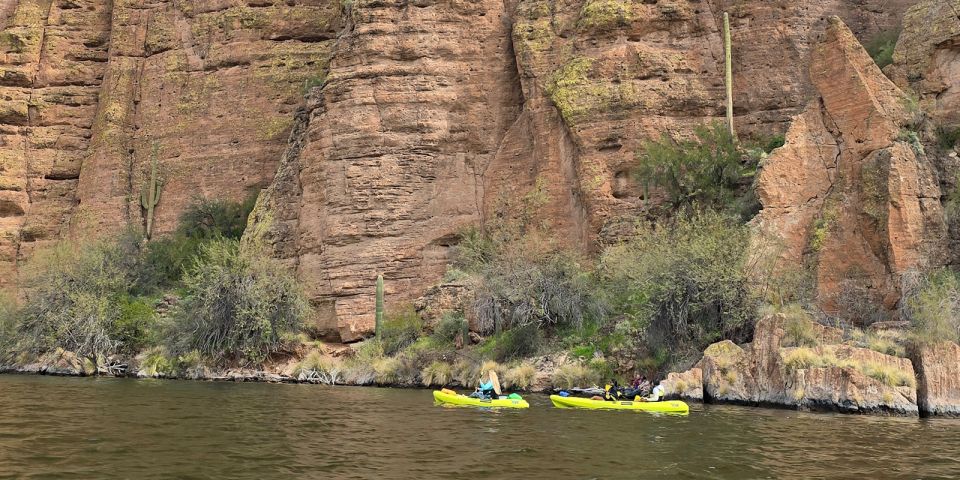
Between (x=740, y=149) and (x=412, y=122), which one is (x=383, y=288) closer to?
(x=412, y=122)

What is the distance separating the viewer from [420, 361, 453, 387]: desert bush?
87.6 feet

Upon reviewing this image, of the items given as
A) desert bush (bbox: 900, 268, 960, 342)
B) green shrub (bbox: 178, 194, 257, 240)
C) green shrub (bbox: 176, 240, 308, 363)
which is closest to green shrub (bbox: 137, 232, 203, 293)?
green shrub (bbox: 178, 194, 257, 240)

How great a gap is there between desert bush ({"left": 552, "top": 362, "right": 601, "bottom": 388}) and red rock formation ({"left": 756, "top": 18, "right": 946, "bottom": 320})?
6.15 m

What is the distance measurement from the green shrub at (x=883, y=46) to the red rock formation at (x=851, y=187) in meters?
3.69

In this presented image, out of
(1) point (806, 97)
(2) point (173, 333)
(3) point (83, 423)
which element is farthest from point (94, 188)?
(1) point (806, 97)

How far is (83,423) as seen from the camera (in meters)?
16.6

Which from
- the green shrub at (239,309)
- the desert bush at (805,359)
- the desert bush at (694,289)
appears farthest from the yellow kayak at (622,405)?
the green shrub at (239,309)

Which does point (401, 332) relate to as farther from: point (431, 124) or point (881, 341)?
point (881, 341)

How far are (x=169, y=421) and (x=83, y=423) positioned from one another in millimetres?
1495

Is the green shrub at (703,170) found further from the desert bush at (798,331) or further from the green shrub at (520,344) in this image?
the desert bush at (798,331)

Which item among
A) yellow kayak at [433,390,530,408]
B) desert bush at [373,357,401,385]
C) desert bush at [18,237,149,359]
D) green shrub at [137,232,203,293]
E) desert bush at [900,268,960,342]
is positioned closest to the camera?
desert bush at [900,268,960,342]

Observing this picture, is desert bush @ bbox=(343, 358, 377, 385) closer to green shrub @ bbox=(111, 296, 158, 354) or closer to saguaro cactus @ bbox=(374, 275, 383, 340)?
saguaro cactus @ bbox=(374, 275, 383, 340)

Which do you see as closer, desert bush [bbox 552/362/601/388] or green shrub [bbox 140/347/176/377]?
desert bush [bbox 552/362/601/388]

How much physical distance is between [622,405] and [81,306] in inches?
834
